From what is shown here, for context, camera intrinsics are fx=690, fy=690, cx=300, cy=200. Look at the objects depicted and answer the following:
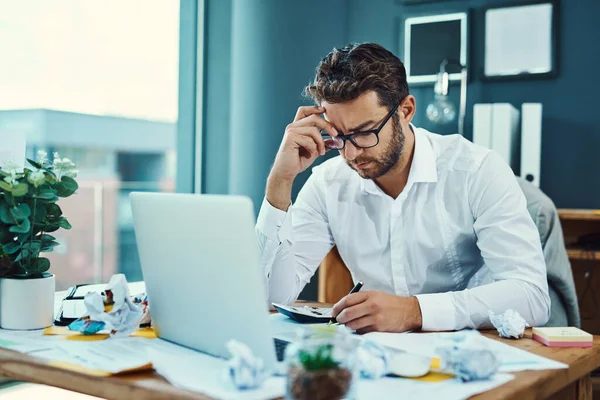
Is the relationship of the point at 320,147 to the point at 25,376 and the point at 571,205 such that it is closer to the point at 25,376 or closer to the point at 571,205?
the point at 25,376

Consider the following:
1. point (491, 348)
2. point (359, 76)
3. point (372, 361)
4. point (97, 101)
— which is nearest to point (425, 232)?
point (359, 76)

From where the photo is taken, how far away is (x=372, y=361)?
0.96 m

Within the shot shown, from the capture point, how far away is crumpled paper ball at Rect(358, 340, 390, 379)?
0.96 meters

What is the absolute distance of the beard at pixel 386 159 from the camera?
65.4 inches

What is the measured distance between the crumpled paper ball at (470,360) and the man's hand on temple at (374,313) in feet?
0.86

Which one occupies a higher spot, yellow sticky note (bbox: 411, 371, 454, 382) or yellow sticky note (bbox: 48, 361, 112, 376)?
yellow sticky note (bbox: 411, 371, 454, 382)

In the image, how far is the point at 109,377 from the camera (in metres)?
0.98

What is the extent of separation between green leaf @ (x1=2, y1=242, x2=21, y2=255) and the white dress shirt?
551mm

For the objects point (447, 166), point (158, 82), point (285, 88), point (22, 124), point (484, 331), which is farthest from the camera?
point (285, 88)

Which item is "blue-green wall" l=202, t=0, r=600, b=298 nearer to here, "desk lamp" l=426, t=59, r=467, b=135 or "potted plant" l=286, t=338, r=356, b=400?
"desk lamp" l=426, t=59, r=467, b=135

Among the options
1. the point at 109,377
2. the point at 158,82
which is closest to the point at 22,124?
the point at 158,82

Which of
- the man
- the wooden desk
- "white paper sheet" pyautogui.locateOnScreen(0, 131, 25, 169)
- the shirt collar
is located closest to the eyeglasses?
the man

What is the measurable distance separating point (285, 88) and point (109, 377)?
8.36ft

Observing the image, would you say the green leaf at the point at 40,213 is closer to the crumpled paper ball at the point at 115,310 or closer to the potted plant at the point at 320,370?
the crumpled paper ball at the point at 115,310
